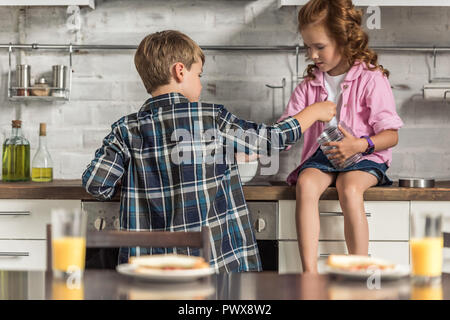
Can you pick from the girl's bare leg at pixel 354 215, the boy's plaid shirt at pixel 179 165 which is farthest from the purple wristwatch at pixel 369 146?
the boy's plaid shirt at pixel 179 165

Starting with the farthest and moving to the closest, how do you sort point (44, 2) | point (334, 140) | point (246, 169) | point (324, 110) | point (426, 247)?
1. point (44, 2)
2. point (246, 169)
3. point (334, 140)
4. point (324, 110)
5. point (426, 247)

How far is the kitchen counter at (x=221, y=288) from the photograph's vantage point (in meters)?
0.85

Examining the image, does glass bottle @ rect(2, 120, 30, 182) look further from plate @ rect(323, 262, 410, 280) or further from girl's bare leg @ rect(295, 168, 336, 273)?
plate @ rect(323, 262, 410, 280)

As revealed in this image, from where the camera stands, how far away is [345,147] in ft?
6.65

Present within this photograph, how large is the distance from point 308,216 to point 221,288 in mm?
1121

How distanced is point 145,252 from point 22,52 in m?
1.20

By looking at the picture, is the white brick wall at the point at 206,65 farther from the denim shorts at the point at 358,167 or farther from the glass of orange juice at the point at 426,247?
the glass of orange juice at the point at 426,247

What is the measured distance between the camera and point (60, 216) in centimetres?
92

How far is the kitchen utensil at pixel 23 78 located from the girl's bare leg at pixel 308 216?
3.73 ft

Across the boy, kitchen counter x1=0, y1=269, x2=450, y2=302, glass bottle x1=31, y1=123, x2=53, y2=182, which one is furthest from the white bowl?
kitchen counter x1=0, y1=269, x2=450, y2=302

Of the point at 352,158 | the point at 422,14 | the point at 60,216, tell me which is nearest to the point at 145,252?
the point at 352,158

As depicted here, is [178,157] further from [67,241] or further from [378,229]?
[67,241]

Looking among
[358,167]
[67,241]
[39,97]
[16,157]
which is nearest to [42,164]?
[16,157]
